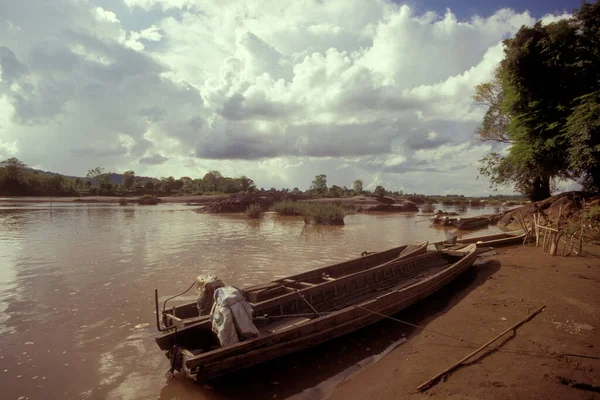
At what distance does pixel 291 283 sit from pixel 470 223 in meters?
22.9

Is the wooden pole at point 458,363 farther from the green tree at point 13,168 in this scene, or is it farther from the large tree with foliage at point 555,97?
the green tree at point 13,168

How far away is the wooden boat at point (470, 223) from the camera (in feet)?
86.4

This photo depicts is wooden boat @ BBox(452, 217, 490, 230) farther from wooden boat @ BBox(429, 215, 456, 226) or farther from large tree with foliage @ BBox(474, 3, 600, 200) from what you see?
large tree with foliage @ BBox(474, 3, 600, 200)

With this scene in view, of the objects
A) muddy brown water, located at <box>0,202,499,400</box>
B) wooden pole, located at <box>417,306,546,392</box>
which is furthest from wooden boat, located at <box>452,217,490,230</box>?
wooden pole, located at <box>417,306,546,392</box>

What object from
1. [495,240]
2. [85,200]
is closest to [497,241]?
[495,240]

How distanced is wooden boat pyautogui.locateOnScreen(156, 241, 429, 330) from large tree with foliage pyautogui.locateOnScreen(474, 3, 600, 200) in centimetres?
1198

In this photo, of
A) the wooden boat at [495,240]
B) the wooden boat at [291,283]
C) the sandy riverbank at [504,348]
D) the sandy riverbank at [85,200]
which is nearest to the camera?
the sandy riverbank at [504,348]

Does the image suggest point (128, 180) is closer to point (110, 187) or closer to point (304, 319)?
point (110, 187)

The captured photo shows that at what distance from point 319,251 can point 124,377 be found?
1120 centimetres

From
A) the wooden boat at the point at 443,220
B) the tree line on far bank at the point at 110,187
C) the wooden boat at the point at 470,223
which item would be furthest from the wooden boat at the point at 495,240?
the tree line on far bank at the point at 110,187

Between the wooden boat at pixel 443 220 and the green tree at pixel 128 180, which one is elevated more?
the green tree at pixel 128 180

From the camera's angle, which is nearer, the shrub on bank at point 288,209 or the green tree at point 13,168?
the shrub on bank at point 288,209

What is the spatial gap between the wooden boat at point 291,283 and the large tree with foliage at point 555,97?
11981mm

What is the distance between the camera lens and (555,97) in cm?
2017
